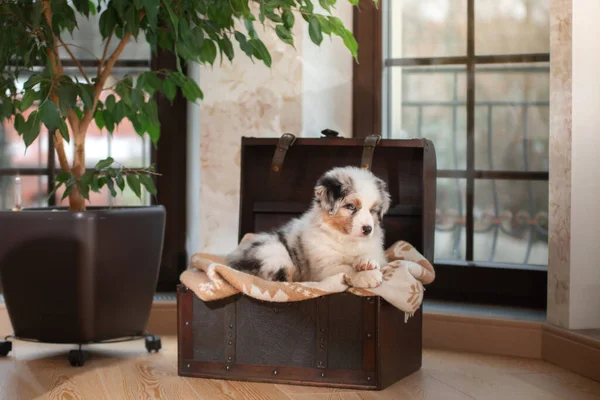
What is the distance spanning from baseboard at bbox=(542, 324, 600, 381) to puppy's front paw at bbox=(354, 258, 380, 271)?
0.72 meters

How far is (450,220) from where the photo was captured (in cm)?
314

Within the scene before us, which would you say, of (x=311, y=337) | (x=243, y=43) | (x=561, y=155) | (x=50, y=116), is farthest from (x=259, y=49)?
(x=561, y=155)

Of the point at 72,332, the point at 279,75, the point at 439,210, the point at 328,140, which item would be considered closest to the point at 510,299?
the point at 439,210

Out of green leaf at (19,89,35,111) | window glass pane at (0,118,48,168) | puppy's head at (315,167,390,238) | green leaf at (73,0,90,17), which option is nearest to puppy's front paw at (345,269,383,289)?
puppy's head at (315,167,390,238)

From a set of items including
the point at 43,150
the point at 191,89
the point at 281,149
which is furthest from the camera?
the point at 43,150

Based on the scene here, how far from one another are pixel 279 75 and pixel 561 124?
111cm

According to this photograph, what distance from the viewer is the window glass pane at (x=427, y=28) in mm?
3102

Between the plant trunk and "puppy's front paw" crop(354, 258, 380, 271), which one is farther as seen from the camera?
the plant trunk

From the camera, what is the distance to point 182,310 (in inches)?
90.9

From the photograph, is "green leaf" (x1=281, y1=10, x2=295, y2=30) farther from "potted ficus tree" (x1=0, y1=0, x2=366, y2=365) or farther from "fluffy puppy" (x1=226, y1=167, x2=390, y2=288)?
"fluffy puppy" (x1=226, y1=167, x2=390, y2=288)

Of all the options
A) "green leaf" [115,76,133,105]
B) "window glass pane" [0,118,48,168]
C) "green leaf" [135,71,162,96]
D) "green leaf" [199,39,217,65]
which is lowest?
"window glass pane" [0,118,48,168]

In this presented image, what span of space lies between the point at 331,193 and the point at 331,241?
0.51 feet

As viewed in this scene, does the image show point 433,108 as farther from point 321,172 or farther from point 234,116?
point 234,116

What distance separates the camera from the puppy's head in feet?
7.40
